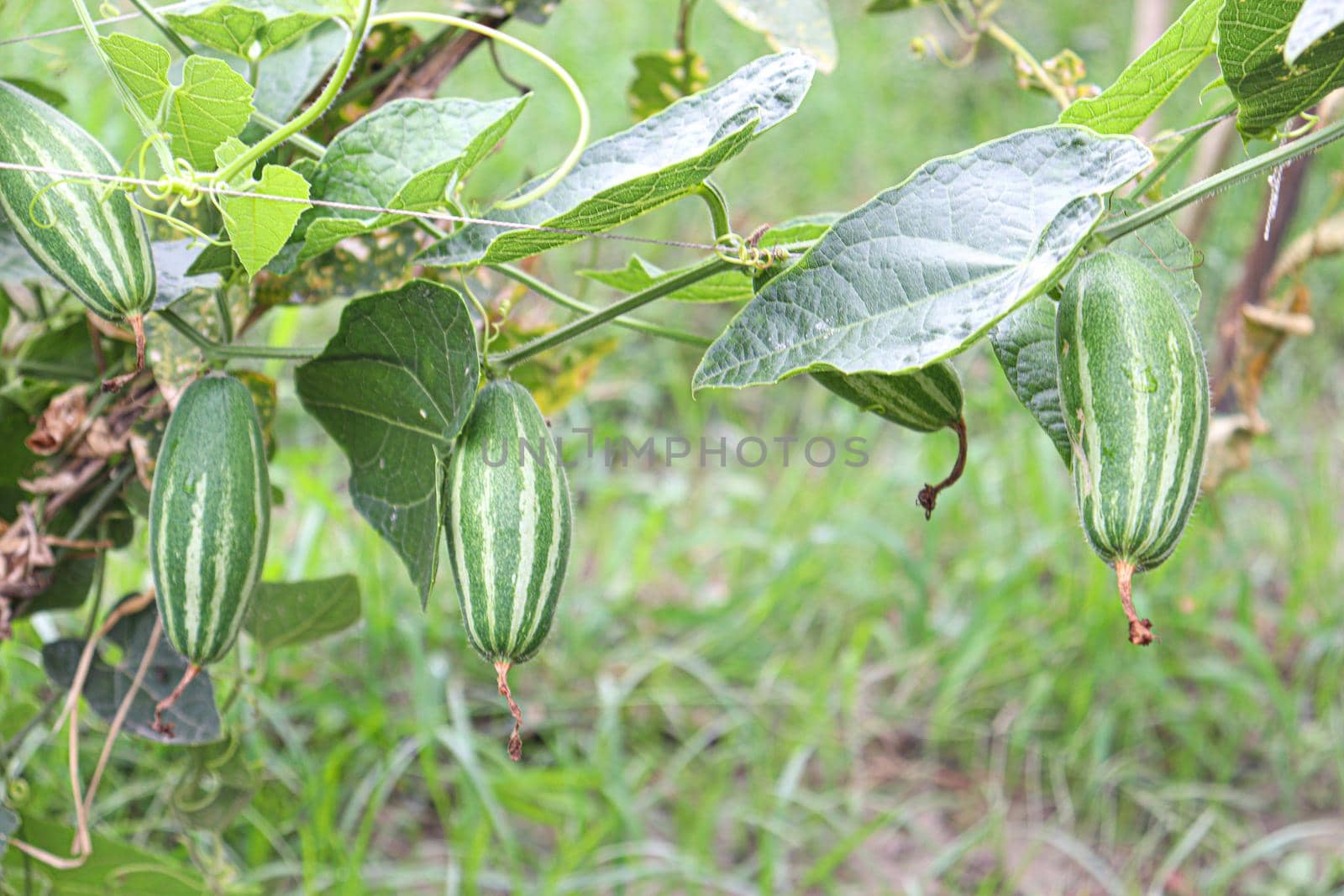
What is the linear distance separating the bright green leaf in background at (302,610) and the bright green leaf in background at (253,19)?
34 cm

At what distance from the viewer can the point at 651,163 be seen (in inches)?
18.1

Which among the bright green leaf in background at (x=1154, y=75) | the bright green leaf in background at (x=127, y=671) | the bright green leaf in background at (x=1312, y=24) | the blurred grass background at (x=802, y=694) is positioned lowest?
the blurred grass background at (x=802, y=694)

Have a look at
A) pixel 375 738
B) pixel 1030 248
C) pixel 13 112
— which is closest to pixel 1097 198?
pixel 1030 248

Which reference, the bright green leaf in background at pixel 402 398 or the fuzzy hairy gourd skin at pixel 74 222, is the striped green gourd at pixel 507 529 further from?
the fuzzy hairy gourd skin at pixel 74 222

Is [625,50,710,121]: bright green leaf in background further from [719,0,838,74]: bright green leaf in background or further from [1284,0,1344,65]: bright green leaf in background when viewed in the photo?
[1284,0,1344,65]: bright green leaf in background

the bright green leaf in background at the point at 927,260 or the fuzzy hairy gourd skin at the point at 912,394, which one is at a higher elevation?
the bright green leaf in background at the point at 927,260

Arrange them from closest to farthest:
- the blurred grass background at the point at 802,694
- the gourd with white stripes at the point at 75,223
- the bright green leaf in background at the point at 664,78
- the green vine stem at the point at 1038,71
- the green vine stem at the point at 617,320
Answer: the gourd with white stripes at the point at 75,223, the green vine stem at the point at 617,320, the green vine stem at the point at 1038,71, the bright green leaf in background at the point at 664,78, the blurred grass background at the point at 802,694

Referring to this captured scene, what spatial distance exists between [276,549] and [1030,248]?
58.4 inches

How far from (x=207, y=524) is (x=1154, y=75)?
0.39 meters

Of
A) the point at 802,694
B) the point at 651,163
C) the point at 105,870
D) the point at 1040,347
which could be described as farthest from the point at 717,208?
the point at 802,694

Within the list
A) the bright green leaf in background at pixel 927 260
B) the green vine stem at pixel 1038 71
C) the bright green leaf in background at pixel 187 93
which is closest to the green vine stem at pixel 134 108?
the bright green leaf in background at pixel 187 93

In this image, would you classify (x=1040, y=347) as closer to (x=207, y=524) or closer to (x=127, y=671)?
(x=207, y=524)

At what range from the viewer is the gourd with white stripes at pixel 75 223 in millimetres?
442

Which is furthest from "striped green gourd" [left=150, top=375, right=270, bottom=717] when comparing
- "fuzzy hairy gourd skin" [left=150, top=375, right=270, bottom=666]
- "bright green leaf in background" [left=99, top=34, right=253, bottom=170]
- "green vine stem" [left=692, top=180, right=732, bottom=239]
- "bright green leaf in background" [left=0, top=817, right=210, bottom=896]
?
"bright green leaf in background" [left=0, top=817, right=210, bottom=896]
